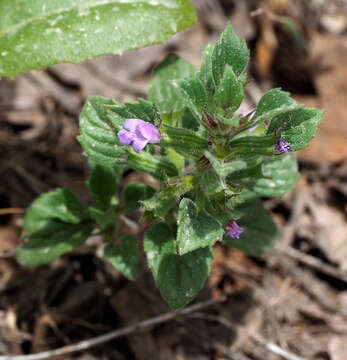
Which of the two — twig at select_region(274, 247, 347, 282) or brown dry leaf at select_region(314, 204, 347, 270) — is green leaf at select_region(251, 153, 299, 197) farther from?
brown dry leaf at select_region(314, 204, 347, 270)

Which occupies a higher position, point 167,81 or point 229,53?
point 229,53

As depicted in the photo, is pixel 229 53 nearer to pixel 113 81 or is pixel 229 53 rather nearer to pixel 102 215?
pixel 102 215

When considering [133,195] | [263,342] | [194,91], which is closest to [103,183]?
[133,195]

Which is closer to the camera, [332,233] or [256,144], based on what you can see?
[256,144]

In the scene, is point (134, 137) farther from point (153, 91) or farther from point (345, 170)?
point (345, 170)

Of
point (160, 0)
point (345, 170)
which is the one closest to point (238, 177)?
point (160, 0)

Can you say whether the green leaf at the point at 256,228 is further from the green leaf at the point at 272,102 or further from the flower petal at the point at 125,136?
the flower petal at the point at 125,136
